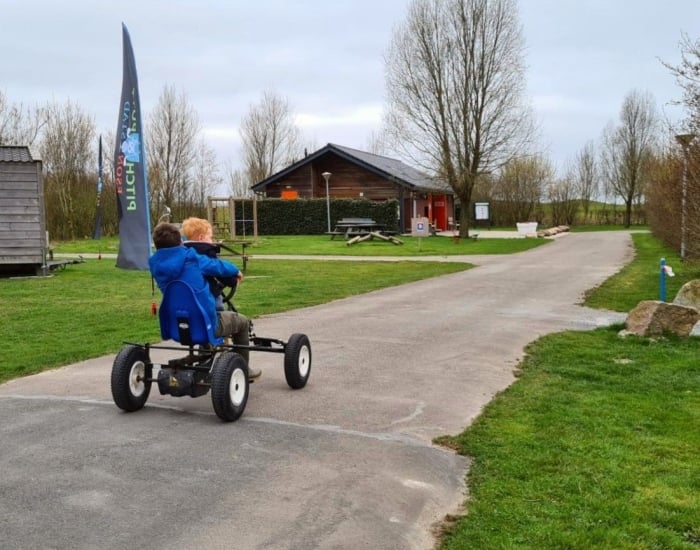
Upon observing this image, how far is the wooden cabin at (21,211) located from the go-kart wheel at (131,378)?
49.6 ft

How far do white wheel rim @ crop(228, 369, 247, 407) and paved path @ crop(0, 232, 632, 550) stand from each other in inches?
7.6

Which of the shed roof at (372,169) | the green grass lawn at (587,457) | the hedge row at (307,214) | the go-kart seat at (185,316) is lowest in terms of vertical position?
the green grass lawn at (587,457)

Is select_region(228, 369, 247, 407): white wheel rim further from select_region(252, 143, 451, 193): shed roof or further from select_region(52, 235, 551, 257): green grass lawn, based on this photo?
select_region(252, 143, 451, 193): shed roof

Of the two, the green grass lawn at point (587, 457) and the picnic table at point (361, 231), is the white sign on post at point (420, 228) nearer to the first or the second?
the picnic table at point (361, 231)

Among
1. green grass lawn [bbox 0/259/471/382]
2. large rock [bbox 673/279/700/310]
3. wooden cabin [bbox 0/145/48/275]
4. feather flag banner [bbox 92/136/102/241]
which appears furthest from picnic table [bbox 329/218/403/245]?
large rock [bbox 673/279/700/310]

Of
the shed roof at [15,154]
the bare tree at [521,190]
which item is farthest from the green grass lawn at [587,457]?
the bare tree at [521,190]

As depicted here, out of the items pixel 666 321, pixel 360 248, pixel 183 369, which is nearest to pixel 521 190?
pixel 360 248

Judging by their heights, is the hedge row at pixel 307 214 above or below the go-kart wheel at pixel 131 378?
above

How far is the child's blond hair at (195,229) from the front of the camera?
586 cm

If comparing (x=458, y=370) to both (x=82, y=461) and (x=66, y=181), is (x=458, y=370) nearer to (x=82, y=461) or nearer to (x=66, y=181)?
(x=82, y=461)

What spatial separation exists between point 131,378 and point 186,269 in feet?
3.19

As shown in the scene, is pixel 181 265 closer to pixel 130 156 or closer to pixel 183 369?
pixel 183 369

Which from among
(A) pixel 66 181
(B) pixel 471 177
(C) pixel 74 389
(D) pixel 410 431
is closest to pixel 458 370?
(D) pixel 410 431

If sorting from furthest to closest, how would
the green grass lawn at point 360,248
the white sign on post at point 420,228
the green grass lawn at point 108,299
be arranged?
the white sign on post at point 420,228
the green grass lawn at point 360,248
the green grass lawn at point 108,299
